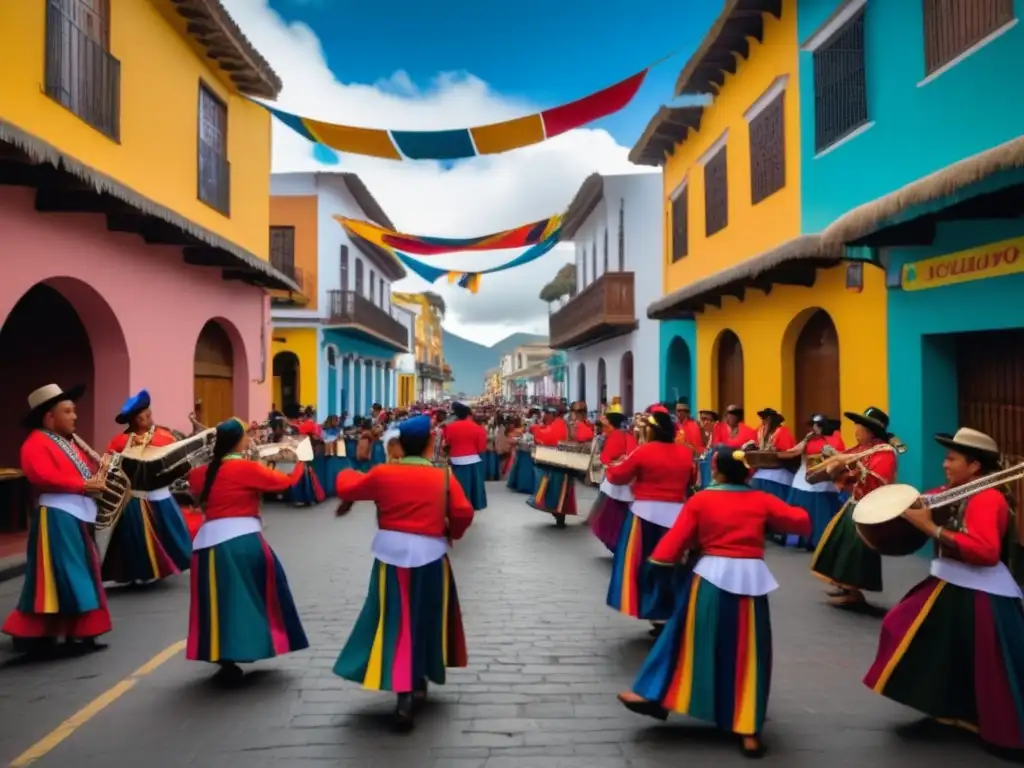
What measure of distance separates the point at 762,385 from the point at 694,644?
31.8ft

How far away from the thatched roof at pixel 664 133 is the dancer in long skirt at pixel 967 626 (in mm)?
12909

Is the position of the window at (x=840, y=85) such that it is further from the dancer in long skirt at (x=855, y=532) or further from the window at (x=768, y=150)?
the dancer in long skirt at (x=855, y=532)

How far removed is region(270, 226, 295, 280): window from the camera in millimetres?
25438

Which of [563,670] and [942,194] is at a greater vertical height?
[942,194]

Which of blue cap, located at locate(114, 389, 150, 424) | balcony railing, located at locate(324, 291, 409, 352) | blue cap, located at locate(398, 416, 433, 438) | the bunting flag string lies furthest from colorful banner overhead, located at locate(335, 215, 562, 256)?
blue cap, located at locate(398, 416, 433, 438)

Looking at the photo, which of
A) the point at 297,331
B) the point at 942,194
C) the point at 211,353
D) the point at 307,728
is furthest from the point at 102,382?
the point at 297,331

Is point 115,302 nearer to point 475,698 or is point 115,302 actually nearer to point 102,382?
point 102,382

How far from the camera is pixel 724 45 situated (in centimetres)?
1326

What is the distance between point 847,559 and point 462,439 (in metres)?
5.67

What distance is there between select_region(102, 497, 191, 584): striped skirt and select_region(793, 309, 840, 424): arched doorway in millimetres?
8547

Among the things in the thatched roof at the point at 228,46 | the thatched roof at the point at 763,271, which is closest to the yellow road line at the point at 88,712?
the thatched roof at the point at 763,271

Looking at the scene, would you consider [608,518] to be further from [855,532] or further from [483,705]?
[483,705]

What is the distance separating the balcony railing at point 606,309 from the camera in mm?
21547

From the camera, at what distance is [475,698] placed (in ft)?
16.0
